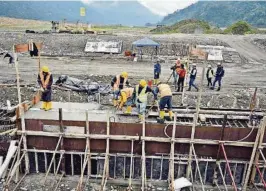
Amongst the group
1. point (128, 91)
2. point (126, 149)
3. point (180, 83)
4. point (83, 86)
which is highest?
point (128, 91)

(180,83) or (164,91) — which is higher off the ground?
(164,91)

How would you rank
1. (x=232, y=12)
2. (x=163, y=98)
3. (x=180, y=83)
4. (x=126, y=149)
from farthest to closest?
1. (x=232, y=12)
2. (x=180, y=83)
3. (x=163, y=98)
4. (x=126, y=149)

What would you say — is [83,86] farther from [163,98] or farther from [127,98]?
[163,98]

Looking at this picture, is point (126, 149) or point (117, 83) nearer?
point (126, 149)

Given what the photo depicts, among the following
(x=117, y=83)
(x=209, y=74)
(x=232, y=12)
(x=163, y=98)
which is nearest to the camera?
(x=163, y=98)

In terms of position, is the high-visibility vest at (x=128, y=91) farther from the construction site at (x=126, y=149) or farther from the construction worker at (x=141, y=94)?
the construction site at (x=126, y=149)

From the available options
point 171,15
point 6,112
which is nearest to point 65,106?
point 6,112

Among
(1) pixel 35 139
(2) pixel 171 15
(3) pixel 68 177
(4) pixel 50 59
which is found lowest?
(3) pixel 68 177

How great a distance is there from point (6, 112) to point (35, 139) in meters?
2.43

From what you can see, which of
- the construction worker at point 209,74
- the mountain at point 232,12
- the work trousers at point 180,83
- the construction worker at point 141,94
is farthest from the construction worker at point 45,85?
the mountain at point 232,12

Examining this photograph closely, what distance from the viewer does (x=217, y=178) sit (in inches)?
396

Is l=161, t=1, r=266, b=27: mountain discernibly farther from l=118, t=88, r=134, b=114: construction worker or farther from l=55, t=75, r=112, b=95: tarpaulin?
l=118, t=88, r=134, b=114: construction worker

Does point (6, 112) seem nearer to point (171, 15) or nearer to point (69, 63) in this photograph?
point (69, 63)

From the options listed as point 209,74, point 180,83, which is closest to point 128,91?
point 180,83
